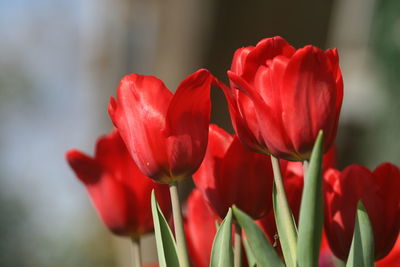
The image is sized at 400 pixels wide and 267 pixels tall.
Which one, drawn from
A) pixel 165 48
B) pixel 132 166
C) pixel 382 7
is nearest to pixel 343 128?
pixel 382 7

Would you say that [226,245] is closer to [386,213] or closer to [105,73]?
[386,213]

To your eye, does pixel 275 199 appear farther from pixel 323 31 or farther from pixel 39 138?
pixel 39 138

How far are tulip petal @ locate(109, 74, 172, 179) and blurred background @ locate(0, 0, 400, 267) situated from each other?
155cm

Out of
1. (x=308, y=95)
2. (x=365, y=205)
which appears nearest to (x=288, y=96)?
(x=308, y=95)

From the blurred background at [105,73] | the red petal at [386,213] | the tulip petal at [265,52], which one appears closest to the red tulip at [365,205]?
the red petal at [386,213]

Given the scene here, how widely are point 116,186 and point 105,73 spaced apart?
7.36 ft

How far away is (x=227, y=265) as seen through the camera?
1.53ft

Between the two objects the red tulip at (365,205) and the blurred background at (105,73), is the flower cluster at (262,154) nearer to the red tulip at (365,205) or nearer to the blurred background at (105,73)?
the red tulip at (365,205)

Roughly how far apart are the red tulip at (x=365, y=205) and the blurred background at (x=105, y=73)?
151 cm

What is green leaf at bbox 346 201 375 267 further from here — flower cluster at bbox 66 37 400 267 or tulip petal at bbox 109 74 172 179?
tulip petal at bbox 109 74 172 179

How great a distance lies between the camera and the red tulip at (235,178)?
0.53 m

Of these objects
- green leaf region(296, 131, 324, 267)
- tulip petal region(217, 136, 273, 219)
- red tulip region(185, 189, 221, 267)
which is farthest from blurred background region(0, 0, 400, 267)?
green leaf region(296, 131, 324, 267)

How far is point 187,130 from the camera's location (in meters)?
0.49

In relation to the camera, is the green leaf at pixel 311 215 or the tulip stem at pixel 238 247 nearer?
the green leaf at pixel 311 215
